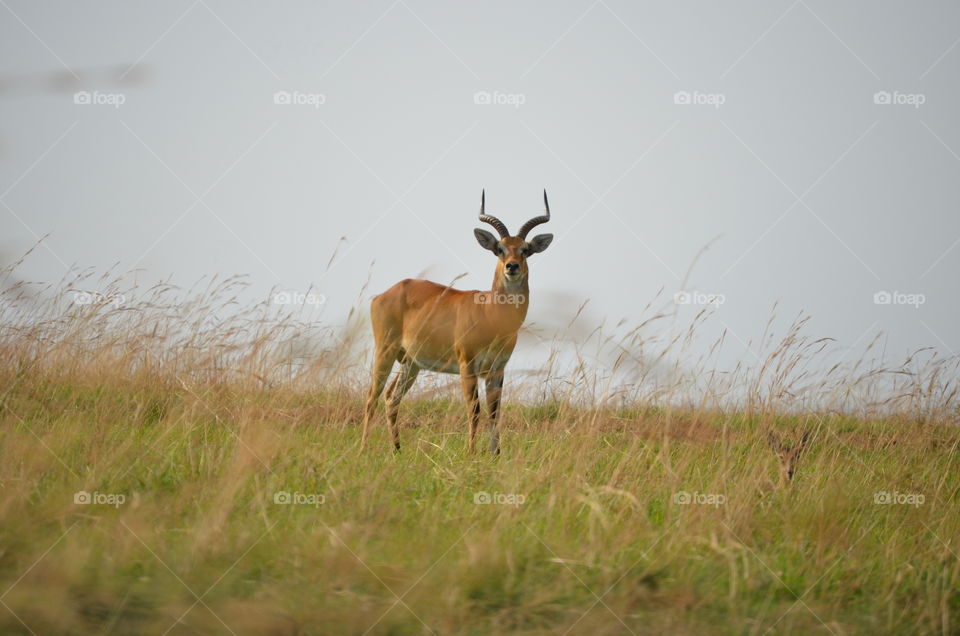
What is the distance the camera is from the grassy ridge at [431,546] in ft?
11.8

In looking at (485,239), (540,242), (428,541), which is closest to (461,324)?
(485,239)

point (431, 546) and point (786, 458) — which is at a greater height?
point (786, 458)

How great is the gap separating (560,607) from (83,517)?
9.41ft

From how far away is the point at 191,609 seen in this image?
11.6 feet

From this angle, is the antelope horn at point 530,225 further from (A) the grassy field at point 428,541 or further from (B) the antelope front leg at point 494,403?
(A) the grassy field at point 428,541

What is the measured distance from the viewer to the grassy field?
3596 millimetres

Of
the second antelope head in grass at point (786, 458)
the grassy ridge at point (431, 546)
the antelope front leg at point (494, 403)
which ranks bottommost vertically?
the grassy ridge at point (431, 546)

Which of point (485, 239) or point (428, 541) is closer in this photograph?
point (428, 541)

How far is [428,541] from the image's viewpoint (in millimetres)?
4230

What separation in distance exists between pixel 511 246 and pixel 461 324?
1.12m

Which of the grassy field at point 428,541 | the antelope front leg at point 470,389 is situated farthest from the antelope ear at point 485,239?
Result: the grassy field at point 428,541

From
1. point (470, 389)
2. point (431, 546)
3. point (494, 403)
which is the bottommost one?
point (431, 546)

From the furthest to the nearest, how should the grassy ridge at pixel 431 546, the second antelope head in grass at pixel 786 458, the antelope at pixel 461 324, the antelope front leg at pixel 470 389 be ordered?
the antelope at pixel 461 324 < the antelope front leg at pixel 470 389 < the second antelope head in grass at pixel 786 458 < the grassy ridge at pixel 431 546

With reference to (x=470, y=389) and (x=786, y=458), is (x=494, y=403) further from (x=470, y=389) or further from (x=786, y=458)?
(x=786, y=458)
